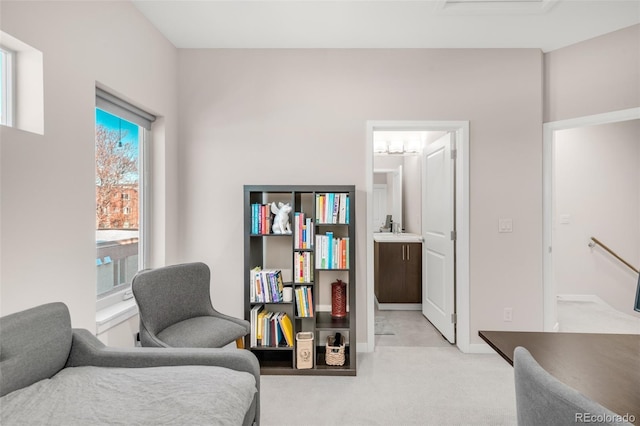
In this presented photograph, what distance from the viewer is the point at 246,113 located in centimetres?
302

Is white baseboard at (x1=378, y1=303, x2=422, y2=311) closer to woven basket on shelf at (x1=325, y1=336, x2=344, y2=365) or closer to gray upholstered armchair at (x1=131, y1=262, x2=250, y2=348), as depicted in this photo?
woven basket on shelf at (x1=325, y1=336, x2=344, y2=365)

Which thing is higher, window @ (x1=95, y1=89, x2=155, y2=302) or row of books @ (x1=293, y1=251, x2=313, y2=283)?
window @ (x1=95, y1=89, x2=155, y2=302)

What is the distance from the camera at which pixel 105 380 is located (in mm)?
1345

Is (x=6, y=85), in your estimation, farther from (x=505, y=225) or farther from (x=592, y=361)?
(x=505, y=225)

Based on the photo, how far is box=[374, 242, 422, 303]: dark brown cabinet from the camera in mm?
4312

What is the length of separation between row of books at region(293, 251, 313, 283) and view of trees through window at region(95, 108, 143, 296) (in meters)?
1.26

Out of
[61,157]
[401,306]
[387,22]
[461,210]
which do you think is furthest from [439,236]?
[61,157]

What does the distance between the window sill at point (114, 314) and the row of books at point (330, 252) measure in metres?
1.38

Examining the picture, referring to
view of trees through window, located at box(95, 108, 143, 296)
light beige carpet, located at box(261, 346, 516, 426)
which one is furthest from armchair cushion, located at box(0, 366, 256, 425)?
view of trees through window, located at box(95, 108, 143, 296)

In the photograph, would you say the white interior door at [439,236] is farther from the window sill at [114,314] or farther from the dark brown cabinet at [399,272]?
the window sill at [114,314]

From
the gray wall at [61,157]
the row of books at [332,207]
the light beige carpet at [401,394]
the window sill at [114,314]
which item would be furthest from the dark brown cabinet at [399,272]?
the gray wall at [61,157]

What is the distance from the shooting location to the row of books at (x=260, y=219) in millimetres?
2715

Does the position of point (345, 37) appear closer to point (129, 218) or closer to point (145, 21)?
point (145, 21)

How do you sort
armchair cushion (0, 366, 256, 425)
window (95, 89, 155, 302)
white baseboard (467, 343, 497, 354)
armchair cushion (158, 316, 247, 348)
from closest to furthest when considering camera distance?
armchair cushion (0, 366, 256, 425), armchair cushion (158, 316, 247, 348), window (95, 89, 155, 302), white baseboard (467, 343, 497, 354)
